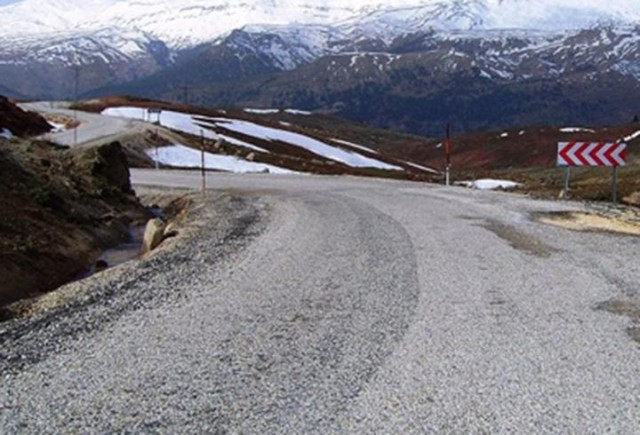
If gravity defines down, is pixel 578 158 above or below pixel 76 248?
above

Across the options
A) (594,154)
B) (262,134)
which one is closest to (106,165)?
(594,154)

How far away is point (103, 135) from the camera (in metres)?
57.8

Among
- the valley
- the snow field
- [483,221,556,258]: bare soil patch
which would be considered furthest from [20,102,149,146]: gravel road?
[483,221,556,258]: bare soil patch

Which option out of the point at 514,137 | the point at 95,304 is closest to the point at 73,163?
the point at 95,304

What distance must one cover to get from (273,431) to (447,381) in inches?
67.1

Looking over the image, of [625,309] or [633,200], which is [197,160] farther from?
[625,309]

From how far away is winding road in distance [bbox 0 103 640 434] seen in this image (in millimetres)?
5832

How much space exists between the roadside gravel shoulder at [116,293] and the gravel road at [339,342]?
0.12 ft

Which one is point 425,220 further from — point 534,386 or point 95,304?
point 534,386

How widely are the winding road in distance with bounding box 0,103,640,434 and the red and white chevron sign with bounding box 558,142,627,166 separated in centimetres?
809

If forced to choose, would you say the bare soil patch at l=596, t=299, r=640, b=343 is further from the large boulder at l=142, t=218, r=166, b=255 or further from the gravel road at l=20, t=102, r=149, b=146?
the gravel road at l=20, t=102, r=149, b=146

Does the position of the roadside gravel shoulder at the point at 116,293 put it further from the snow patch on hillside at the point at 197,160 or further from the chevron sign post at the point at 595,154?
the snow patch on hillside at the point at 197,160

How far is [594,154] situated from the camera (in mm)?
21234

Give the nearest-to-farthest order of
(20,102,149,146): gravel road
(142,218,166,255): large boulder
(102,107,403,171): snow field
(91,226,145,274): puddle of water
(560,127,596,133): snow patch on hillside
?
(142,218,166,255): large boulder, (91,226,145,274): puddle of water, (20,102,149,146): gravel road, (102,107,403,171): snow field, (560,127,596,133): snow patch on hillside
